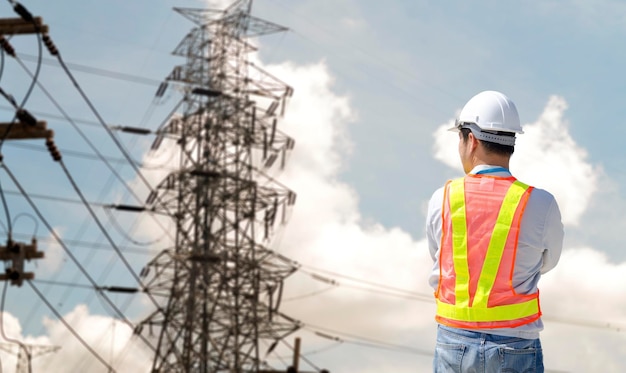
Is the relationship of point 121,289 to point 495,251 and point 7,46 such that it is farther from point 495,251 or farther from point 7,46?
point 495,251

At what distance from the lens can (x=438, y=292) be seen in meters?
3.85

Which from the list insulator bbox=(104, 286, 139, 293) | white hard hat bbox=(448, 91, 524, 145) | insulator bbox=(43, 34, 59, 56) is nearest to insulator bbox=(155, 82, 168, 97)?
insulator bbox=(104, 286, 139, 293)

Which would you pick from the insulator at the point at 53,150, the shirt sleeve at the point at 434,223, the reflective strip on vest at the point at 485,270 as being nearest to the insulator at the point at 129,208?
the insulator at the point at 53,150

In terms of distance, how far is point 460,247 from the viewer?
3713 mm

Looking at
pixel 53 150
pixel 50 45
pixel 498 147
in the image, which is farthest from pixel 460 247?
pixel 50 45

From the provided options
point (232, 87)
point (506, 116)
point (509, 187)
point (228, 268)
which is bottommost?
point (509, 187)

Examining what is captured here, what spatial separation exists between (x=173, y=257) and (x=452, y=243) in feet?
116

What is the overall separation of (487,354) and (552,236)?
518mm

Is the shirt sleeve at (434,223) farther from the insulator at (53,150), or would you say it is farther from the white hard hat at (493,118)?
the insulator at (53,150)

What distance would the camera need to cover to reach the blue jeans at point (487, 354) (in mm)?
3619

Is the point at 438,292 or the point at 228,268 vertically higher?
→ the point at 228,268

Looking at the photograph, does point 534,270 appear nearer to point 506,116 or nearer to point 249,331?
point 506,116

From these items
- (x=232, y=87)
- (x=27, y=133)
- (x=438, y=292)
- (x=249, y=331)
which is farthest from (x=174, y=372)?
(x=438, y=292)

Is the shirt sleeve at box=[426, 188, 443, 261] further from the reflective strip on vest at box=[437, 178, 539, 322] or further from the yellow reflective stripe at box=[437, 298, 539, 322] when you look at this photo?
the yellow reflective stripe at box=[437, 298, 539, 322]
